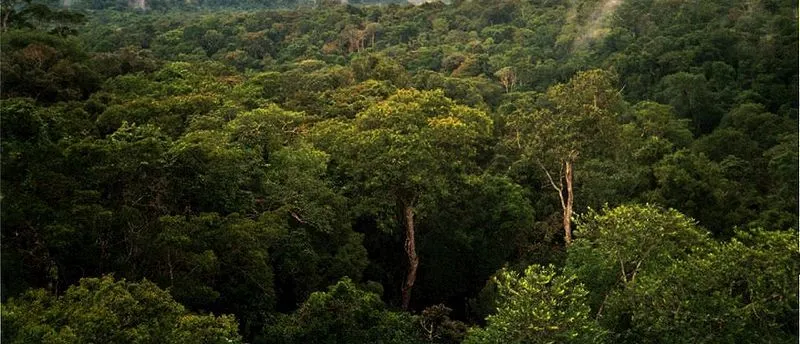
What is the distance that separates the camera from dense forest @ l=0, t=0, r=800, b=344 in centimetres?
1527

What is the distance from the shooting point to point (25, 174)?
15.0m

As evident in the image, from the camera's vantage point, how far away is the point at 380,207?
24.7 m

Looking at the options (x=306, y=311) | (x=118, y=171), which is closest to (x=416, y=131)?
(x=306, y=311)

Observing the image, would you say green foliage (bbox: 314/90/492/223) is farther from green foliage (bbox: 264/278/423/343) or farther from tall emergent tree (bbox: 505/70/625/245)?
green foliage (bbox: 264/278/423/343)

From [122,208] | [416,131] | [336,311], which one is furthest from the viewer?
[416,131]

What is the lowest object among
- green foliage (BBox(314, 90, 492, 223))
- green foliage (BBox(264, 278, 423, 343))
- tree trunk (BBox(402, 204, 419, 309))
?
tree trunk (BBox(402, 204, 419, 309))

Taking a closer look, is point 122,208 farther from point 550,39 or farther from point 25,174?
point 550,39

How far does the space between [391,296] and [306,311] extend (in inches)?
446

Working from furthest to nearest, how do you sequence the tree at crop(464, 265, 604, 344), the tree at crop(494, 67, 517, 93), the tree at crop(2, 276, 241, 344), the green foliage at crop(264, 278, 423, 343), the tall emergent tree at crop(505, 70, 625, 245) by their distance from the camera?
1. the tree at crop(494, 67, 517, 93)
2. the tall emergent tree at crop(505, 70, 625, 245)
3. the green foliage at crop(264, 278, 423, 343)
4. the tree at crop(464, 265, 604, 344)
5. the tree at crop(2, 276, 241, 344)

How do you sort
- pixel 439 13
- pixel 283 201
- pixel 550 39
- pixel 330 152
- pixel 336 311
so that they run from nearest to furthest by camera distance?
pixel 336 311 < pixel 283 201 < pixel 330 152 < pixel 550 39 < pixel 439 13

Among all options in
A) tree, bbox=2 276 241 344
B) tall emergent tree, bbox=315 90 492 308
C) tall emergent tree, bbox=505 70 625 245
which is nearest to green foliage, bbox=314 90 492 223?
tall emergent tree, bbox=315 90 492 308

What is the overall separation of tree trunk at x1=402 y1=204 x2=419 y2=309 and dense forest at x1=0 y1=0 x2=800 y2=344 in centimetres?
23

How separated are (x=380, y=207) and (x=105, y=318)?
43.3ft

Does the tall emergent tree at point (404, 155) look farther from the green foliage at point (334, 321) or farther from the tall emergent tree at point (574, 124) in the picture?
the green foliage at point (334, 321)
